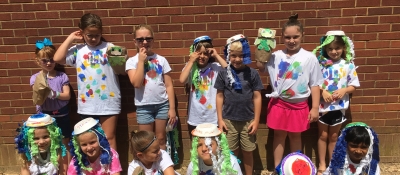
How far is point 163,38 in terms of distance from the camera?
404cm

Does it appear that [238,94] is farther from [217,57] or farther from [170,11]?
[170,11]

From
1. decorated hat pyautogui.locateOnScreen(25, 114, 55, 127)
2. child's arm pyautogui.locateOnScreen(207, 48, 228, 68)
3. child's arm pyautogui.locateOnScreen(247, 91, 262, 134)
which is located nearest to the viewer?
decorated hat pyautogui.locateOnScreen(25, 114, 55, 127)

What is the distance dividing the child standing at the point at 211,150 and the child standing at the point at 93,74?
134 centimetres

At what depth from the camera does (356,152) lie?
2.93 meters

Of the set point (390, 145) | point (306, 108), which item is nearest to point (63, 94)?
point (306, 108)

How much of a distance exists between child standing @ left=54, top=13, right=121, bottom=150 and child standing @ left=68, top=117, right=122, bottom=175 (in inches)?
27.0

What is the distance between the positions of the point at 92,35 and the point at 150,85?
0.80 metres

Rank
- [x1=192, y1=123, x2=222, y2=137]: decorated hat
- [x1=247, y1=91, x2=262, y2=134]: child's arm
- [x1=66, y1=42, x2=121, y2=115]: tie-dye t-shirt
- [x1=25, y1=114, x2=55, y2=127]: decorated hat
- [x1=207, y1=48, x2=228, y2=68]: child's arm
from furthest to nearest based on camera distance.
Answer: [x1=66, y1=42, x2=121, y2=115]: tie-dye t-shirt, [x1=207, y1=48, x2=228, y2=68]: child's arm, [x1=247, y1=91, x2=262, y2=134]: child's arm, [x1=25, y1=114, x2=55, y2=127]: decorated hat, [x1=192, y1=123, x2=222, y2=137]: decorated hat

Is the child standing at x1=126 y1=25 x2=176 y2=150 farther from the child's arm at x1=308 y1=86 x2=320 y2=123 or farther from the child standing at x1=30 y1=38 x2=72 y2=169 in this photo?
the child's arm at x1=308 y1=86 x2=320 y2=123

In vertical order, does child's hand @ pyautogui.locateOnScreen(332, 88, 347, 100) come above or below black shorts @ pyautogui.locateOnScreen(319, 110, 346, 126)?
above

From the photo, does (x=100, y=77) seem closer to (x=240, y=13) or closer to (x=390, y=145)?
(x=240, y=13)

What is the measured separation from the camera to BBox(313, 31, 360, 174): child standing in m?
3.72

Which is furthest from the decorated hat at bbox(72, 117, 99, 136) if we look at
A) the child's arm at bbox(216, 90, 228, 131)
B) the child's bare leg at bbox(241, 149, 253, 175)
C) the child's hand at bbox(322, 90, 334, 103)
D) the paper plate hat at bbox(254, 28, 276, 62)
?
the child's hand at bbox(322, 90, 334, 103)

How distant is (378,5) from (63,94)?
3.60 metres
